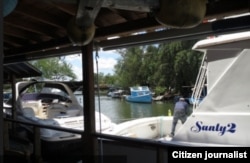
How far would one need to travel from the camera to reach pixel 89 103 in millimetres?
3363

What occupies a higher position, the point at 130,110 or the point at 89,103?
the point at 89,103

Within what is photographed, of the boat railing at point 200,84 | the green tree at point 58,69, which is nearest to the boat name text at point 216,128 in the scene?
the boat railing at point 200,84

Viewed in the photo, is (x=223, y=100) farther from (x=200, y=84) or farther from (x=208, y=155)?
(x=208, y=155)

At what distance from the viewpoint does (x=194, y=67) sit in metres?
24.9

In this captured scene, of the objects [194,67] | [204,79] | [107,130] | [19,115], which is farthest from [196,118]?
[194,67]

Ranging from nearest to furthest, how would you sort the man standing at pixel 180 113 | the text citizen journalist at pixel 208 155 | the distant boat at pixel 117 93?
the text citizen journalist at pixel 208 155, the man standing at pixel 180 113, the distant boat at pixel 117 93

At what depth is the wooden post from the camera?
3.34 metres

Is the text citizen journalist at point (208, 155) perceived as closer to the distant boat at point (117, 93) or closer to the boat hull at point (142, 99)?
the boat hull at point (142, 99)

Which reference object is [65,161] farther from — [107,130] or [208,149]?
[208,149]

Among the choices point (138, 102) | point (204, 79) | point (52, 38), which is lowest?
point (138, 102)

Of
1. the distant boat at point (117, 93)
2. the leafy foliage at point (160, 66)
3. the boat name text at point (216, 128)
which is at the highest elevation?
the leafy foliage at point (160, 66)

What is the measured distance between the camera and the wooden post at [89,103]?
131 inches

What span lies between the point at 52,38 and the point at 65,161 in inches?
68.7

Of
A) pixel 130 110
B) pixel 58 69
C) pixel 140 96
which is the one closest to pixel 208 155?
pixel 130 110
